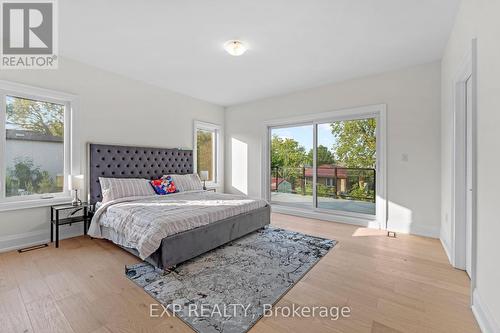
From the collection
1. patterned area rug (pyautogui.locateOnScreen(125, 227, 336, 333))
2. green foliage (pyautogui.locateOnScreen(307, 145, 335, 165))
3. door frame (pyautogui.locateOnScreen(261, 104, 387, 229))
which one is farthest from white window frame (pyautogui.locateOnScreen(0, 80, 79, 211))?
green foliage (pyautogui.locateOnScreen(307, 145, 335, 165))

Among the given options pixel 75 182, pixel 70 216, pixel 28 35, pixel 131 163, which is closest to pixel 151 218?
pixel 75 182

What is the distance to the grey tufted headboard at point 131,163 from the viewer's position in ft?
11.4

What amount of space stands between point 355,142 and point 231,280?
3.28 meters

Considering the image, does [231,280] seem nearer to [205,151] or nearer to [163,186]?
[163,186]

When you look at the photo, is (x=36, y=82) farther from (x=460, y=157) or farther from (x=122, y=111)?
(x=460, y=157)

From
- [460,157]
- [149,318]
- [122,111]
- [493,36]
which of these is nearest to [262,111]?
[122,111]

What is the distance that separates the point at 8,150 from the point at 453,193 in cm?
534

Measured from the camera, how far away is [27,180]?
3.02 m

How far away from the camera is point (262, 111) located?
5.20 metres

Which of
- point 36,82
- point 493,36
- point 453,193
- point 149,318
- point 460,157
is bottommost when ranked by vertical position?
point 149,318

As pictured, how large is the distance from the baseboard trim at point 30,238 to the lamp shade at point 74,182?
651 mm

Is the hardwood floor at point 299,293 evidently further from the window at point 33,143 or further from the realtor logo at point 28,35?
the realtor logo at point 28,35

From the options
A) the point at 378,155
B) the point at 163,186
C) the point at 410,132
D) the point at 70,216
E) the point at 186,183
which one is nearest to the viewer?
the point at 70,216

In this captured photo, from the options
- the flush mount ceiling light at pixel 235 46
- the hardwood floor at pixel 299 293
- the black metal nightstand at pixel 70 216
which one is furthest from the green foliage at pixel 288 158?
the black metal nightstand at pixel 70 216
